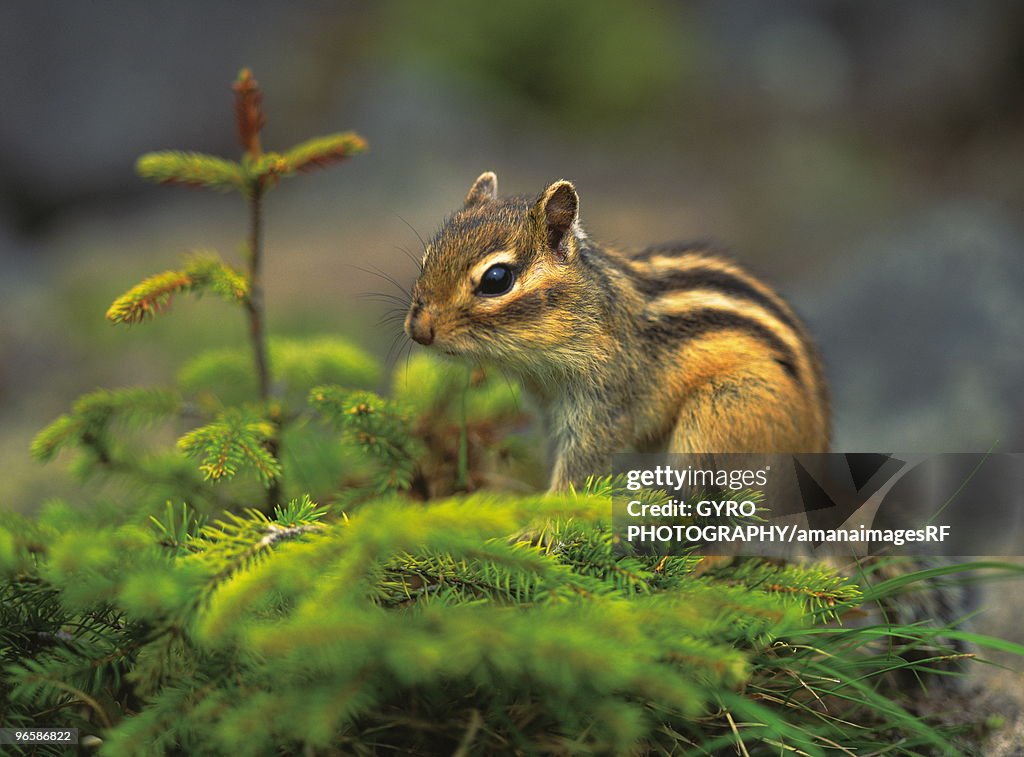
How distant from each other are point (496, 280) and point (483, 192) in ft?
1.69

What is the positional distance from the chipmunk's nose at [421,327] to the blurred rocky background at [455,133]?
3.61 m

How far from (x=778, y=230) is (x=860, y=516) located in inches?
187

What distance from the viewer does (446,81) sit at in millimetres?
7824

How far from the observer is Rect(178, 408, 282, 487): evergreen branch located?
2096 millimetres

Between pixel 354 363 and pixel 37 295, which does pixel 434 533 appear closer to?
pixel 354 363

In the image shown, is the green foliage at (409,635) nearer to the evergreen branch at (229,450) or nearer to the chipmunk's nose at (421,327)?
the evergreen branch at (229,450)

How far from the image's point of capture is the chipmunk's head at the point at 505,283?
237 centimetres

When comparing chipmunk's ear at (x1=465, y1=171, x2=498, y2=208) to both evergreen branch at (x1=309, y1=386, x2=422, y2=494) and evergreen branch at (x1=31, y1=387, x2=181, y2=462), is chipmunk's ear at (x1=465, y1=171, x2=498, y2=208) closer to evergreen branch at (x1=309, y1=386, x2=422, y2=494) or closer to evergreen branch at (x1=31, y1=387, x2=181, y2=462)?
evergreen branch at (x1=309, y1=386, x2=422, y2=494)

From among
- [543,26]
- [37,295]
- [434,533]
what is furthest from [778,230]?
[434,533]

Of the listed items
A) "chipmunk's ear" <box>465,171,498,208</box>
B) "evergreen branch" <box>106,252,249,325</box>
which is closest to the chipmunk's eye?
"chipmunk's ear" <box>465,171,498,208</box>

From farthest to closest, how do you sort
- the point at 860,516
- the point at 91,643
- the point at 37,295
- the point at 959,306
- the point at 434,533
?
1. the point at 37,295
2. the point at 959,306
3. the point at 860,516
4. the point at 91,643
5. the point at 434,533

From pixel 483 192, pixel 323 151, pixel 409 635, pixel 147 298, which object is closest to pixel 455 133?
pixel 483 192

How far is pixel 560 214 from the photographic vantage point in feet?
8.13

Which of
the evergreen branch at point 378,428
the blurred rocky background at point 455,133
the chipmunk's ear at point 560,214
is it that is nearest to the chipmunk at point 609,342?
the chipmunk's ear at point 560,214
